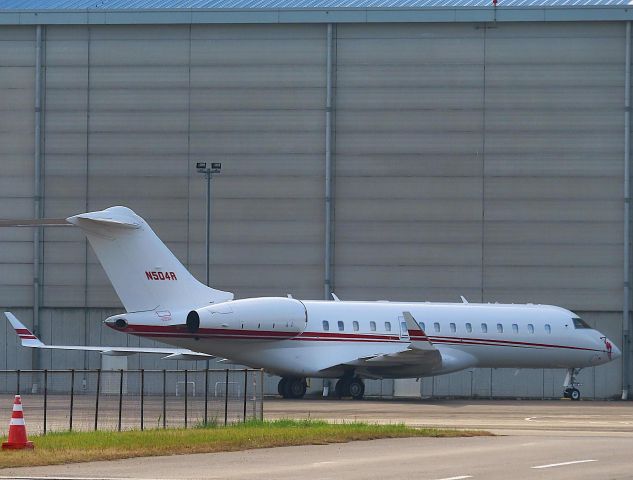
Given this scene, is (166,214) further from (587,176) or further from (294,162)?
(587,176)

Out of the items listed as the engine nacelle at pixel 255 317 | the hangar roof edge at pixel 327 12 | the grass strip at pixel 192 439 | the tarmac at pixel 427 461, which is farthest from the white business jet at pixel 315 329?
the grass strip at pixel 192 439

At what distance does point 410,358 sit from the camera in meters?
40.9

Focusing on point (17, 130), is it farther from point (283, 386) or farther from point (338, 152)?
point (283, 386)

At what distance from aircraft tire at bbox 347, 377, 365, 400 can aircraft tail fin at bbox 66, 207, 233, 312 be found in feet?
19.4

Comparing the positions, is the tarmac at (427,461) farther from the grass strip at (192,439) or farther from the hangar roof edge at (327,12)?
the hangar roof edge at (327,12)

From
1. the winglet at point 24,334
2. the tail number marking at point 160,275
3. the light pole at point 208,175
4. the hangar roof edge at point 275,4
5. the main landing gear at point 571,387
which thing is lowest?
the main landing gear at point 571,387

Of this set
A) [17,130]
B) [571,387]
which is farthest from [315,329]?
[17,130]

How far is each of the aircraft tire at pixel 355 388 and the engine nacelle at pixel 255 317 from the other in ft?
9.68

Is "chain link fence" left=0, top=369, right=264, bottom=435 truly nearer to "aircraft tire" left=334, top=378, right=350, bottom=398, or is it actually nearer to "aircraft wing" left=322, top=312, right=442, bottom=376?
"aircraft wing" left=322, top=312, right=442, bottom=376

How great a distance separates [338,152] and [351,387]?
11.2 metres

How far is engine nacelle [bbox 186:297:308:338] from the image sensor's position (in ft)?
127

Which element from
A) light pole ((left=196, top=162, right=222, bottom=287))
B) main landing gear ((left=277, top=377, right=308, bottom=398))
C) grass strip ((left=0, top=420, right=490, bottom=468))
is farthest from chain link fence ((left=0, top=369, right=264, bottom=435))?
light pole ((left=196, top=162, right=222, bottom=287))

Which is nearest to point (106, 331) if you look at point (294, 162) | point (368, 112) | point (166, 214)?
point (166, 214)

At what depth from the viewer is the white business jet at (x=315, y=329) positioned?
39.2 m
